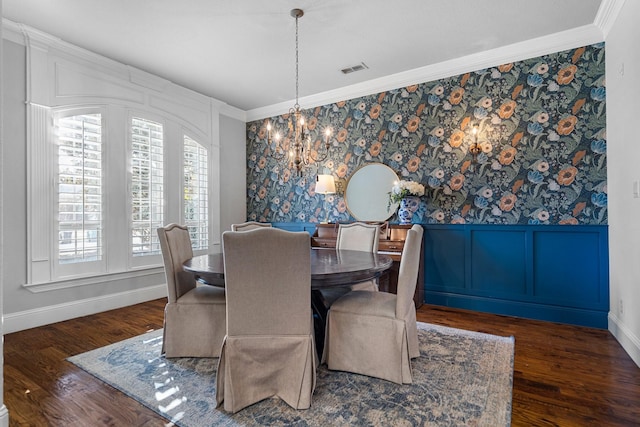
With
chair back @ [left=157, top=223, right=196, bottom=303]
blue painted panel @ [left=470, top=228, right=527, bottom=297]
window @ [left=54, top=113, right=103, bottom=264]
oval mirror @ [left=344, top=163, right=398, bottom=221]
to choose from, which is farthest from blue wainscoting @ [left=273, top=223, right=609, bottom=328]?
window @ [left=54, top=113, right=103, bottom=264]

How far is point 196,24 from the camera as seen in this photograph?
2.98 m

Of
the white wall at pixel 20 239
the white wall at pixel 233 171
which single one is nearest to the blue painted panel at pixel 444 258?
the white wall at pixel 233 171

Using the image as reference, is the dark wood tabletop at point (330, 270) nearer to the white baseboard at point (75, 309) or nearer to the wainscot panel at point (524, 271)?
the wainscot panel at point (524, 271)

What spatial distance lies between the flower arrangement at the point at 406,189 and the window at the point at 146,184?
2.96 metres

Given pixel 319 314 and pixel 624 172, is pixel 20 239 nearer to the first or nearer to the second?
pixel 319 314

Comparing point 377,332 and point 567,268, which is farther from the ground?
point 567,268

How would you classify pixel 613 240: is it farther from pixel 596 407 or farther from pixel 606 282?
pixel 596 407

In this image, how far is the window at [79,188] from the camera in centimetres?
333

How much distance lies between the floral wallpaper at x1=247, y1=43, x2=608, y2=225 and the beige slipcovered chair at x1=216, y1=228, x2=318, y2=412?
8.34ft

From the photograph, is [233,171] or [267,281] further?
[233,171]

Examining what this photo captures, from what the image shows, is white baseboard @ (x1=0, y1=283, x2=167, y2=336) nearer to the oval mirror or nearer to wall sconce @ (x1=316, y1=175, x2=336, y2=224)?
wall sconce @ (x1=316, y1=175, x2=336, y2=224)

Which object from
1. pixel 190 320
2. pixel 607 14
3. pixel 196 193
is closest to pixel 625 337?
pixel 607 14

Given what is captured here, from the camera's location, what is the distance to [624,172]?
102 inches

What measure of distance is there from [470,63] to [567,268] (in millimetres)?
2348
